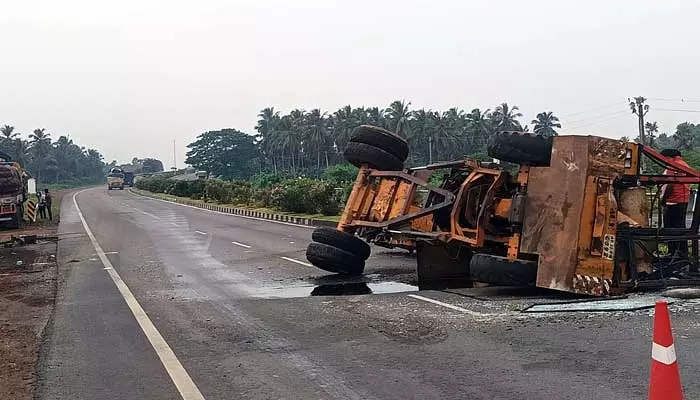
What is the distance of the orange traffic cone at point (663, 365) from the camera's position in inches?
157

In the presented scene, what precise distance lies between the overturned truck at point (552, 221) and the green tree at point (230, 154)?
11320cm

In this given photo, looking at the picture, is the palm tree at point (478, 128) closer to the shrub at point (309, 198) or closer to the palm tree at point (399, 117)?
the palm tree at point (399, 117)

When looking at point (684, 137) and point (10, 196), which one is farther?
point (684, 137)

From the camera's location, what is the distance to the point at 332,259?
1184cm

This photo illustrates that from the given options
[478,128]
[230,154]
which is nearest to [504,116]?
[478,128]

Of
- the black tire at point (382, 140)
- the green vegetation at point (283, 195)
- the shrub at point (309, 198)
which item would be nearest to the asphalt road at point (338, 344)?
the black tire at point (382, 140)

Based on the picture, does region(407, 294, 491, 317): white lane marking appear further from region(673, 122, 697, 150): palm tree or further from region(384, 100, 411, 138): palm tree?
region(384, 100, 411, 138): palm tree

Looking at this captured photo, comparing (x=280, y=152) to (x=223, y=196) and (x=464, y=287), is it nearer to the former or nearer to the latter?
(x=223, y=196)

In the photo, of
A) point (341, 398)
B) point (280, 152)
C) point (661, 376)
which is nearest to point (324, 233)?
point (341, 398)

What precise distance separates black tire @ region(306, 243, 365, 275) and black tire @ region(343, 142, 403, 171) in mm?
1593

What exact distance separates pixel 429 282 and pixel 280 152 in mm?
103774

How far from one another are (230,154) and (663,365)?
405 ft

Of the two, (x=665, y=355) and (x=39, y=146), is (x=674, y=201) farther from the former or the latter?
(x=39, y=146)

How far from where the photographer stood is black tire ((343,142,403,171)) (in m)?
12.3
